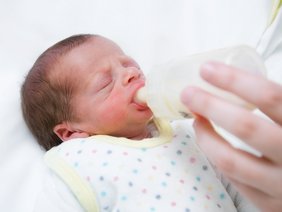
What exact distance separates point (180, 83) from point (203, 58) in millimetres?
66

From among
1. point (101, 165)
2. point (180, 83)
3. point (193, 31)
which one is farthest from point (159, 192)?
point (193, 31)

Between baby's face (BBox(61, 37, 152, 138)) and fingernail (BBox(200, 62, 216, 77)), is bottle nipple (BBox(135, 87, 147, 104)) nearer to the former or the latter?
baby's face (BBox(61, 37, 152, 138))

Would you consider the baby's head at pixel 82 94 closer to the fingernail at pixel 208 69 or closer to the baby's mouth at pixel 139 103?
the baby's mouth at pixel 139 103

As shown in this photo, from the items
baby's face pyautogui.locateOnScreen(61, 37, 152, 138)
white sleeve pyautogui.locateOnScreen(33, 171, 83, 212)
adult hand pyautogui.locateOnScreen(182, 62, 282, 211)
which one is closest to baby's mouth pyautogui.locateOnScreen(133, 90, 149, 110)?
baby's face pyautogui.locateOnScreen(61, 37, 152, 138)

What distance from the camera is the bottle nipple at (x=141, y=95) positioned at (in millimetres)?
1079

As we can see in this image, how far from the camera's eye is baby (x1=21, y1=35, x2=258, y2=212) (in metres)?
1.06

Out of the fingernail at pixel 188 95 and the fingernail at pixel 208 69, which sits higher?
the fingernail at pixel 208 69

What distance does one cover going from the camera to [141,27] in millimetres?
1536

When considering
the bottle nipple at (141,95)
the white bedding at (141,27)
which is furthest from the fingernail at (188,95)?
the white bedding at (141,27)

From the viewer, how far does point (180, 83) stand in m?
0.89

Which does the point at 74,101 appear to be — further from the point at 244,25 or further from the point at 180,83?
the point at 244,25

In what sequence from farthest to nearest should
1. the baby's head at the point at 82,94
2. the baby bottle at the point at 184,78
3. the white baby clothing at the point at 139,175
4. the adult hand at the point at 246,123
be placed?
the baby's head at the point at 82,94, the white baby clothing at the point at 139,175, the baby bottle at the point at 184,78, the adult hand at the point at 246,123

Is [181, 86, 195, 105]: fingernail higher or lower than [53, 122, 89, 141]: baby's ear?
higher

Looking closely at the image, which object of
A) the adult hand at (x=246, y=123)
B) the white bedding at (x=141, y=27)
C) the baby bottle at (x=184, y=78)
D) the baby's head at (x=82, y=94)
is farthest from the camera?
the white bedding at (x=141, y=27)
